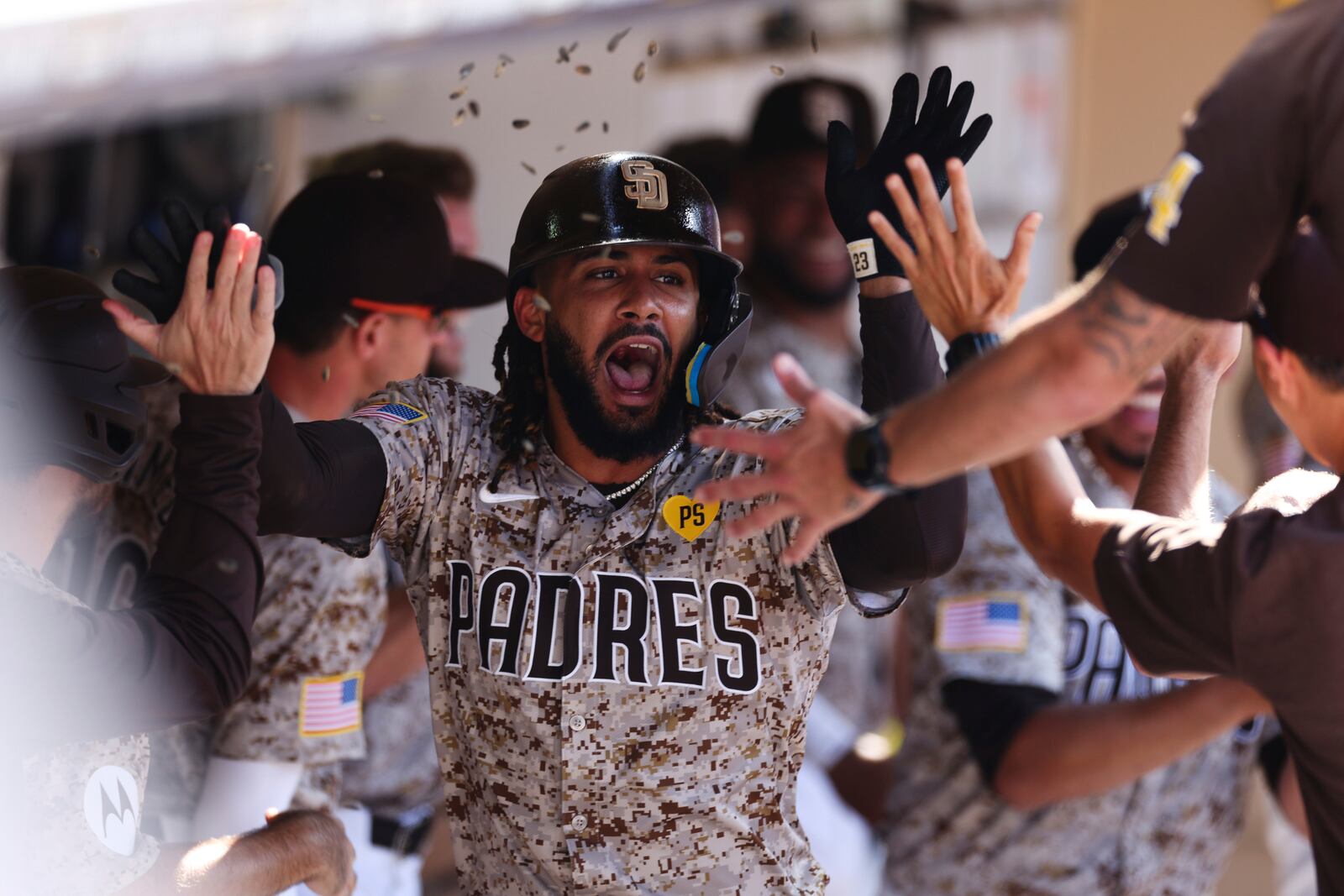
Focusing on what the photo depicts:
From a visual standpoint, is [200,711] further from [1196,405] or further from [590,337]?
[1196,405]

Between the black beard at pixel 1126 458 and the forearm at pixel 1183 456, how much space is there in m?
1.22

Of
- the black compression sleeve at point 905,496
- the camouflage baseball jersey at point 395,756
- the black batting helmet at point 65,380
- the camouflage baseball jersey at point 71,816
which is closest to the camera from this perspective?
the camouflage baseball jersey at point 71,816

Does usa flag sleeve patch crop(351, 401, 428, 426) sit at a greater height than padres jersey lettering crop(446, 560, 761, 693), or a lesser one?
greater

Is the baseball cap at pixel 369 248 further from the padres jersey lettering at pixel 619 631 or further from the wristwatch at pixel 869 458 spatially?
the wristwatch at pixel 869 458

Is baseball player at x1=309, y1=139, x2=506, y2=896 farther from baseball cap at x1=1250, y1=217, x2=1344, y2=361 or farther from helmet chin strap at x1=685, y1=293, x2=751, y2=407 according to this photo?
baseball cap at x1=1250, y1=217, x2=1344, y2=361

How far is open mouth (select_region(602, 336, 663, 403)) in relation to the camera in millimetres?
2715

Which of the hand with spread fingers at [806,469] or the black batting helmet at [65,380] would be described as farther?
the black batting helmet at [65,380]

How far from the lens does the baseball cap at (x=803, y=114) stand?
5012mm

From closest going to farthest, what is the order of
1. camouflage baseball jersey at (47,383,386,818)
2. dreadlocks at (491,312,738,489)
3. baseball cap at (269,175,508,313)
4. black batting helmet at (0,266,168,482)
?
black batting helmet at (0,266,168,482) → dreadlocks at (491,312,738,489) → camouflage baseball jersey at (47,383,386,818) → baseball cap at (269,175,508,313)

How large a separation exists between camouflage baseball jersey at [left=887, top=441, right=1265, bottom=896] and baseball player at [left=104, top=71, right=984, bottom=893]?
1039 millimetres

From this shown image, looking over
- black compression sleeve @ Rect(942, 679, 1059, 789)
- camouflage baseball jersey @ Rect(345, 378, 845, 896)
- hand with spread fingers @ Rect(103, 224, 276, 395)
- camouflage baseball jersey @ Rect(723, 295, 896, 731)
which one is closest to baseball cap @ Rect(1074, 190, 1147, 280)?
black compression sleeve @ Rect(942, 679, 1059, 789)

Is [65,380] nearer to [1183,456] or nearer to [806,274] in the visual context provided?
[1183,456]

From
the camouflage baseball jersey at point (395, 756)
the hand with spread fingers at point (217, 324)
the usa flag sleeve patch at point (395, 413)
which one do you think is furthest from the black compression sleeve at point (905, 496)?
the camouflage baseball jersey at point (395, 756)

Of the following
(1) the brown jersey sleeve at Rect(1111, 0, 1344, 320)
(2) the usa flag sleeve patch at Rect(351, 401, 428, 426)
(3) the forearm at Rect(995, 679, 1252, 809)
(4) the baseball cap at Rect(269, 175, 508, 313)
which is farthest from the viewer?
(4) the baseball cap at Rect(269, 175, 508, 313)
